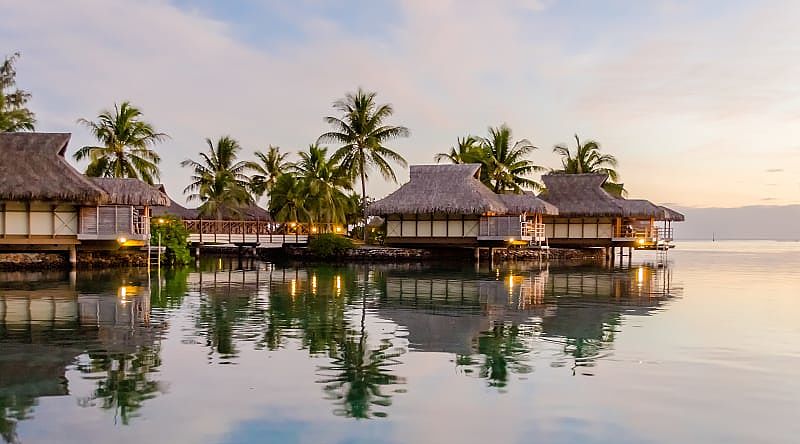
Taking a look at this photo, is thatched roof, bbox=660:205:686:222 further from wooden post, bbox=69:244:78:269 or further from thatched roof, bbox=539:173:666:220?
wooden post, bbox=69:244:78:269

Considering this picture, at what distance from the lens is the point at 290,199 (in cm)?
3656

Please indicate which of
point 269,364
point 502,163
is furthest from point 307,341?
point 502,163

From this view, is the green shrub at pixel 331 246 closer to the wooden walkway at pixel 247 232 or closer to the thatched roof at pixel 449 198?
the thatched roof at pixel 449 198

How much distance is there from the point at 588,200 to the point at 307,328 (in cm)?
2902

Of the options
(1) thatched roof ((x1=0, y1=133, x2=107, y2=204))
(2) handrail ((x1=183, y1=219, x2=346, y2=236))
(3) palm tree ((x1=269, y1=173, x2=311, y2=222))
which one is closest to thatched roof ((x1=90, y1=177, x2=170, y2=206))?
(1) thatched roof ((x1=0, y1=133, x2=107, y2=204))

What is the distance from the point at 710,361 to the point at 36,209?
22436 millimetres

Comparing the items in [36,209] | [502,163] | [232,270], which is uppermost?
[502,163]

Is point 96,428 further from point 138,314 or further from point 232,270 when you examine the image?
point 232,270

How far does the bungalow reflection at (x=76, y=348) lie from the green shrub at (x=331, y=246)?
16.3 meters

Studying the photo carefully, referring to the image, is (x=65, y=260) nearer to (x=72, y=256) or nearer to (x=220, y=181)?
(x=72, y=256)

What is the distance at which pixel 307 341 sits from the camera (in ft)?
35.7

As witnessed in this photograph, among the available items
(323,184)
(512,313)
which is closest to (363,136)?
(323,184)

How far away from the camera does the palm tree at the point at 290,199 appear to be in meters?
36.4

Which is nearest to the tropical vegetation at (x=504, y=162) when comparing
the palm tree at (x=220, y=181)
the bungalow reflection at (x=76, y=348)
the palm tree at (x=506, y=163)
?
the palm tree at (x=506, y=163)
